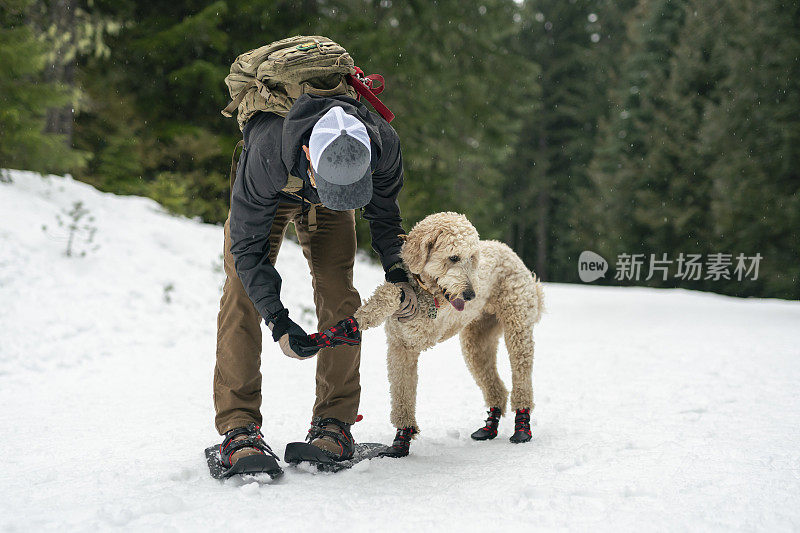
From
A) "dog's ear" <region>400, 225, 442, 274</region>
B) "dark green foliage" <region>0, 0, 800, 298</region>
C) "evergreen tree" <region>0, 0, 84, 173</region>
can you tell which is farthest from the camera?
"dark green foliage" <region>0, 0, 800, 298</region>

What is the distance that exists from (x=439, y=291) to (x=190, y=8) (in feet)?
35.1

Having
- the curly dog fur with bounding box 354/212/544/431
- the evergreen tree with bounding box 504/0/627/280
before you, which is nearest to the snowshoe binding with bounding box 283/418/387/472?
the curly dog fur with bounding box 354/212/544/431

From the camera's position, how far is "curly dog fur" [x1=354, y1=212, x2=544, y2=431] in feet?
9.73

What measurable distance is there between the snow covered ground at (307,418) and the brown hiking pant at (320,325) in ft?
1.18

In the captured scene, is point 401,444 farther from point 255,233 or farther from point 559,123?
point 559,123

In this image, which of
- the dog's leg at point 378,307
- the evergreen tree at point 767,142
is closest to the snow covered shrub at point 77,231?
the dog's leg at point 378,307

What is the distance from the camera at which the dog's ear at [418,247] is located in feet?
9.83

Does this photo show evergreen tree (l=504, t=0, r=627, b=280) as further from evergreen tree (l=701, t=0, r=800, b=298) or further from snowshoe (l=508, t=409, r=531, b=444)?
snowshoe (l=508, t=409, r=531, b=444)

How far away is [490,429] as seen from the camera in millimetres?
3752

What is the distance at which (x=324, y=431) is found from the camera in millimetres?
3107

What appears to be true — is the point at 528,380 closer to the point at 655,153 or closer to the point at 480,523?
the point at 480,523

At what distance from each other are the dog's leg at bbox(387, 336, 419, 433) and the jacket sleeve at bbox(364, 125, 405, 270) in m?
0.48

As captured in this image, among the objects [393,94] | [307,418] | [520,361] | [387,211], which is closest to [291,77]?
[387,211]

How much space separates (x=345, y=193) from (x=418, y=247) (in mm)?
711
